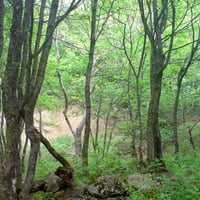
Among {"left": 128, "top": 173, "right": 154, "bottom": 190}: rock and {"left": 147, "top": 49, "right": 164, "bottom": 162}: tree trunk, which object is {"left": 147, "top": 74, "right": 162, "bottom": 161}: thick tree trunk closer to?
{"left": 147, "top": 49, "right": 164, "bottom": 162}: tree trunk

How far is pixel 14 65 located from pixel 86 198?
11.2ft

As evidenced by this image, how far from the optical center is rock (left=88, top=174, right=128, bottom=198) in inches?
Result: 248

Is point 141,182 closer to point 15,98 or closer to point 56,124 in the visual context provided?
point 15,98

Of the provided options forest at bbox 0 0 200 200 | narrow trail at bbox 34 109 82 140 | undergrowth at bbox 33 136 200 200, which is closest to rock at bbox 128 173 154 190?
forest at bbox 0 0 200 200

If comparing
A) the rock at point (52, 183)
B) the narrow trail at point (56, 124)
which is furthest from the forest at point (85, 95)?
the narrow trail at point (56, 124)

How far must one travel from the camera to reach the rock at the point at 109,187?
6297mm

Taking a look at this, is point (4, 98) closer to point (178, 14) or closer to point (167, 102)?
point (178, 14)

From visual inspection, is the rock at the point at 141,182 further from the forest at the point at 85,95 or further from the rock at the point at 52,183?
the rock at the point at 52,183

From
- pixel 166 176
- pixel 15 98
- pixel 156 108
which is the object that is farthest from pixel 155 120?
pixel 15 98

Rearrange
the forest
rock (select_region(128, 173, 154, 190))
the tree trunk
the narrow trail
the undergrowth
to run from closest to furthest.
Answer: the undergrowth < the forest < rock (select_region(128, 173, 154, 190)) < the tree trunk < the narrow trail

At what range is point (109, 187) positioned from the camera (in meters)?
6.41

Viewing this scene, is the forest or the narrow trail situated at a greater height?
the forest

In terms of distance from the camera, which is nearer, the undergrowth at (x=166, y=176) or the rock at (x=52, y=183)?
the undergrowth at (x=166, y=176)

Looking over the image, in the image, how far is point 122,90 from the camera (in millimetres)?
13508
